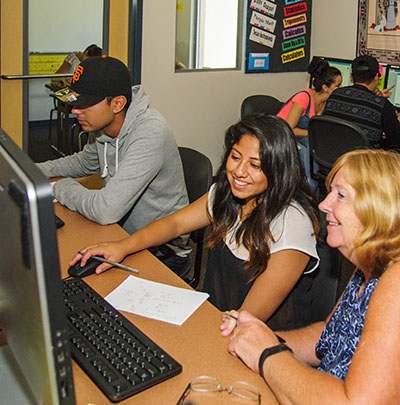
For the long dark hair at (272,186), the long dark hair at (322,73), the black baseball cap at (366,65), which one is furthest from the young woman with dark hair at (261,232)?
the long dark hair at (322,73)

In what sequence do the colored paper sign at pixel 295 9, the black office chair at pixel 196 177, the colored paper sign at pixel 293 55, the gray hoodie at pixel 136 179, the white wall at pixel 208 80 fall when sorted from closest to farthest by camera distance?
the gray hoodie at pixel 136 179 → the black office chair at pixel 196 177 → the white wall at pixel 208 80 → the colored paper sign at pixel 295 9 → the colored paper sign at pixel 293 55

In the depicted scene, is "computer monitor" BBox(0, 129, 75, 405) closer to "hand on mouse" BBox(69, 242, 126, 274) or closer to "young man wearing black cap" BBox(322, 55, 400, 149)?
"hand on mouse" BBox(69, 242, 126, 274)

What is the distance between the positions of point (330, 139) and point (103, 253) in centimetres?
226

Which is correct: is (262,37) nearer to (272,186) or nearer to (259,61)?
(259,61)

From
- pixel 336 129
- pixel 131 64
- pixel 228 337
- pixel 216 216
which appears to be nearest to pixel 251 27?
pixel 131 64

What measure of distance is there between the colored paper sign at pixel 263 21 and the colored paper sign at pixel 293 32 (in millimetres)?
160

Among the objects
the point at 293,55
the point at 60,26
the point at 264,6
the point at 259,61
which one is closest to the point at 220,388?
the point at 259,61

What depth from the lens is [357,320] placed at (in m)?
1.17

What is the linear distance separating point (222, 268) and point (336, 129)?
78.1 inches

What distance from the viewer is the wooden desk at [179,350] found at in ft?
3.45

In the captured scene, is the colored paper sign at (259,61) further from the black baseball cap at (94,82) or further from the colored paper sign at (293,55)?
the black baseball cap at (94,82)

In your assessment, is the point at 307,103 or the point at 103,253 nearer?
the point at 103,253

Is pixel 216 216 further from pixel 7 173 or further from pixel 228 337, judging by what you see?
pixel 7 173

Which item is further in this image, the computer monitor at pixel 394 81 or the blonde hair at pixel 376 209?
the computer monitor at pixel 394 81
